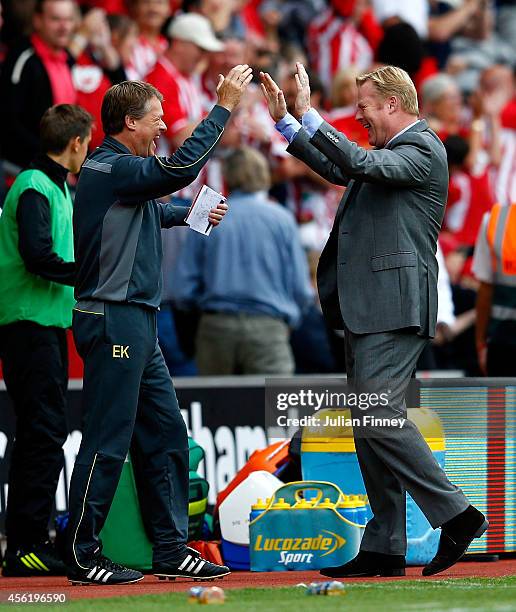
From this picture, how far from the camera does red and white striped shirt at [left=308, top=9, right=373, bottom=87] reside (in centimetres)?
1375

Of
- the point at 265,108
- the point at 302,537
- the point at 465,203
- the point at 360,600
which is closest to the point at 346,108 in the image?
the point at 265,108

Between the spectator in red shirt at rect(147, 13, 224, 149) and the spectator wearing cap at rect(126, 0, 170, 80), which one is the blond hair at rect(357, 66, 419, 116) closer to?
the spectator in red shirt at rect(147, 13, 224, 149)

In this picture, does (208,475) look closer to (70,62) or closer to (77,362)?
(77,362)

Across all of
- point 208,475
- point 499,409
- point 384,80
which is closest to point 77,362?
point 208,475

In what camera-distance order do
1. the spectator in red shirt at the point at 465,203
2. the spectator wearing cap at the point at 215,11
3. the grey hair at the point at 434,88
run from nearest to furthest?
the spectator in red shirt at the point at 465,203 < the spectator wearing cap at the point at 215,11 < the grey hair at the point at 434,88

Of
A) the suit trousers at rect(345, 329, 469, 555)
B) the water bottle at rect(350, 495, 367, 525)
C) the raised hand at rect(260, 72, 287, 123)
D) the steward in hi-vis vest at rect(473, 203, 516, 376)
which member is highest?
the raised hand at rect(260, 72, 287, 123)

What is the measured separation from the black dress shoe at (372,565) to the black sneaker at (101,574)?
95 cm

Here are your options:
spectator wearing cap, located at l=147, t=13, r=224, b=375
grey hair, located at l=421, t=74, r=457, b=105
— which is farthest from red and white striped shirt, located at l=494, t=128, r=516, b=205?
spectator wearing cap, located at l=147, t=13, r=224, b=375

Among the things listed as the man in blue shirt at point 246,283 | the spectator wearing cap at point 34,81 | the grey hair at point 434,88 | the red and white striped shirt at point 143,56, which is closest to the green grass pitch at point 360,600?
the man in blue shirt at point 246,283

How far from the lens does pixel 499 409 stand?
25.7 feet

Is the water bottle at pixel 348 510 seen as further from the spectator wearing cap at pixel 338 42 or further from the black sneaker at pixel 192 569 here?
the spectator wearing cap at pixel 338 42

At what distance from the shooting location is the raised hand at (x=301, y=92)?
6457mm

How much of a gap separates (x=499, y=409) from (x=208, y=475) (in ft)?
6.80

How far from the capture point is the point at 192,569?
21.8ft
